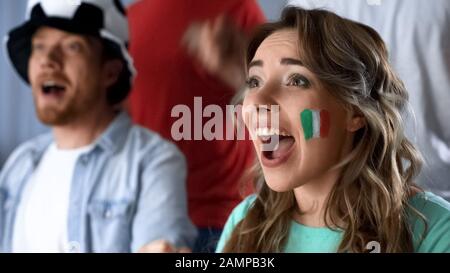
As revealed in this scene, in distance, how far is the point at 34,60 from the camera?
1.30 metres

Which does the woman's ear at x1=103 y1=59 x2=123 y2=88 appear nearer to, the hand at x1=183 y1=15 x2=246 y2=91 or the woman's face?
the hand at x1=183 y1=15 x2=246 y2=91

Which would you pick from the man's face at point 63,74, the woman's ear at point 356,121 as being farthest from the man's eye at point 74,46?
the woman's ear at point 356,121

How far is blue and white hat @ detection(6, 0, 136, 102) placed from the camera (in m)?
1.29

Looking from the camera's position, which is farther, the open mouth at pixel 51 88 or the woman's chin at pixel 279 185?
the open mouth at pixel 51 88

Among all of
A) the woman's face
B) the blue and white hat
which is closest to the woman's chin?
the woman's face

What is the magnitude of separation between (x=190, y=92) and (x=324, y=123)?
283mm

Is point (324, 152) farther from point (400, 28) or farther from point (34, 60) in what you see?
point (34, 60)

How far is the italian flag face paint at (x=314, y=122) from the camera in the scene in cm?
108

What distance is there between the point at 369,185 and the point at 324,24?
0.81 ft

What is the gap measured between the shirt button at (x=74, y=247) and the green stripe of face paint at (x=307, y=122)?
48cm

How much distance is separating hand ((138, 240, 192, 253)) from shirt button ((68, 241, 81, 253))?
11cm

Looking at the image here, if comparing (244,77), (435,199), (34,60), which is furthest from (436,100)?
(34,60)

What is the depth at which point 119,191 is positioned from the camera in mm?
1303

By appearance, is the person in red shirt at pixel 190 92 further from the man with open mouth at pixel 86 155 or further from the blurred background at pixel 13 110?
the blurred background at pixel 13 110
